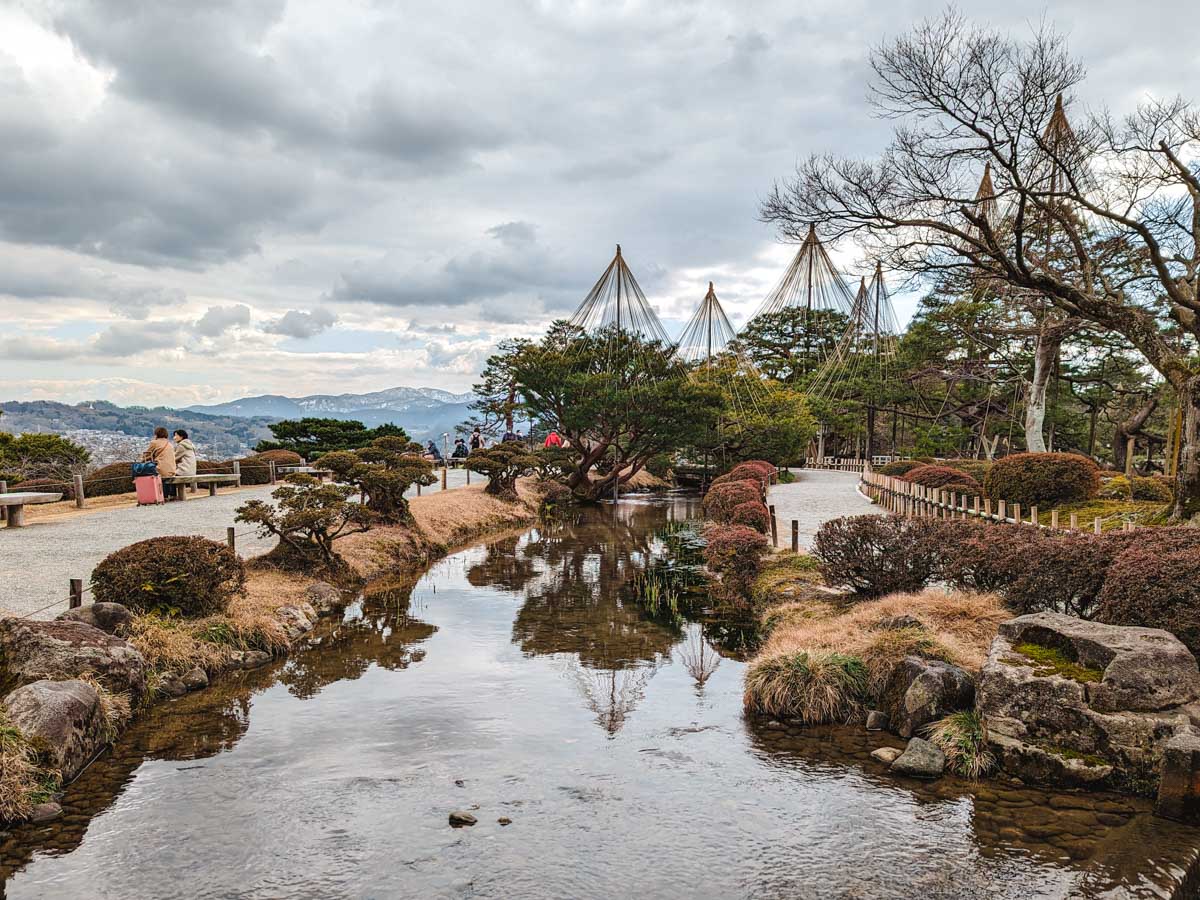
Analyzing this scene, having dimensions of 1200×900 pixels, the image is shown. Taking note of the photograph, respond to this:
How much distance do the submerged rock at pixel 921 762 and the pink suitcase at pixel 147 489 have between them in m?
21.3

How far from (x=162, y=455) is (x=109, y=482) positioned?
139 inches

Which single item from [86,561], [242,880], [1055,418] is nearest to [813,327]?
[1055,418]

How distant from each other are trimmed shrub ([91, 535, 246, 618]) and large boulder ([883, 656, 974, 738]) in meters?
8.50

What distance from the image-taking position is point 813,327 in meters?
51.0

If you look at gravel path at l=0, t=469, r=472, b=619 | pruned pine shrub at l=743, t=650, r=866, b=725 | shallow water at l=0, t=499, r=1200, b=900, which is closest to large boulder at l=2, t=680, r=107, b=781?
shallow water at l=0, t=499, r=1200, b=900

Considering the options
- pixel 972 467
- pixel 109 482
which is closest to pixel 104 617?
pixel 109 482

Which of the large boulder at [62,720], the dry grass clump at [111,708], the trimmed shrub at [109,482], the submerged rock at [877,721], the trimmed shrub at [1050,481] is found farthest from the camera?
the trimmed shrub at [109,482]

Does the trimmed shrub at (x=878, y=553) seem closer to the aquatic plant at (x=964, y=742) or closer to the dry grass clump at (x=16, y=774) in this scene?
the aquatic plant at (x=964, y=742)

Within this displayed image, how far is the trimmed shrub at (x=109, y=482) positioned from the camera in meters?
23.3

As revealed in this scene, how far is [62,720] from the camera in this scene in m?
6.32

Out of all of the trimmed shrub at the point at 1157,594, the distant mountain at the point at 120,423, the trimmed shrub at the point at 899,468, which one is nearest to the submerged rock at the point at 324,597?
the trimmed shrub at the point at 1157,594

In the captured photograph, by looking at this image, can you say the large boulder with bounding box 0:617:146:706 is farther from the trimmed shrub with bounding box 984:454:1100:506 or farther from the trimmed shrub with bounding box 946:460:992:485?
the trimmed shrub with bounding box 946:460:992:485

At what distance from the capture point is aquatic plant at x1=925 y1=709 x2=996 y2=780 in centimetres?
613

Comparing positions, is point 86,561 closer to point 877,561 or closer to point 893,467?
point 877,561
